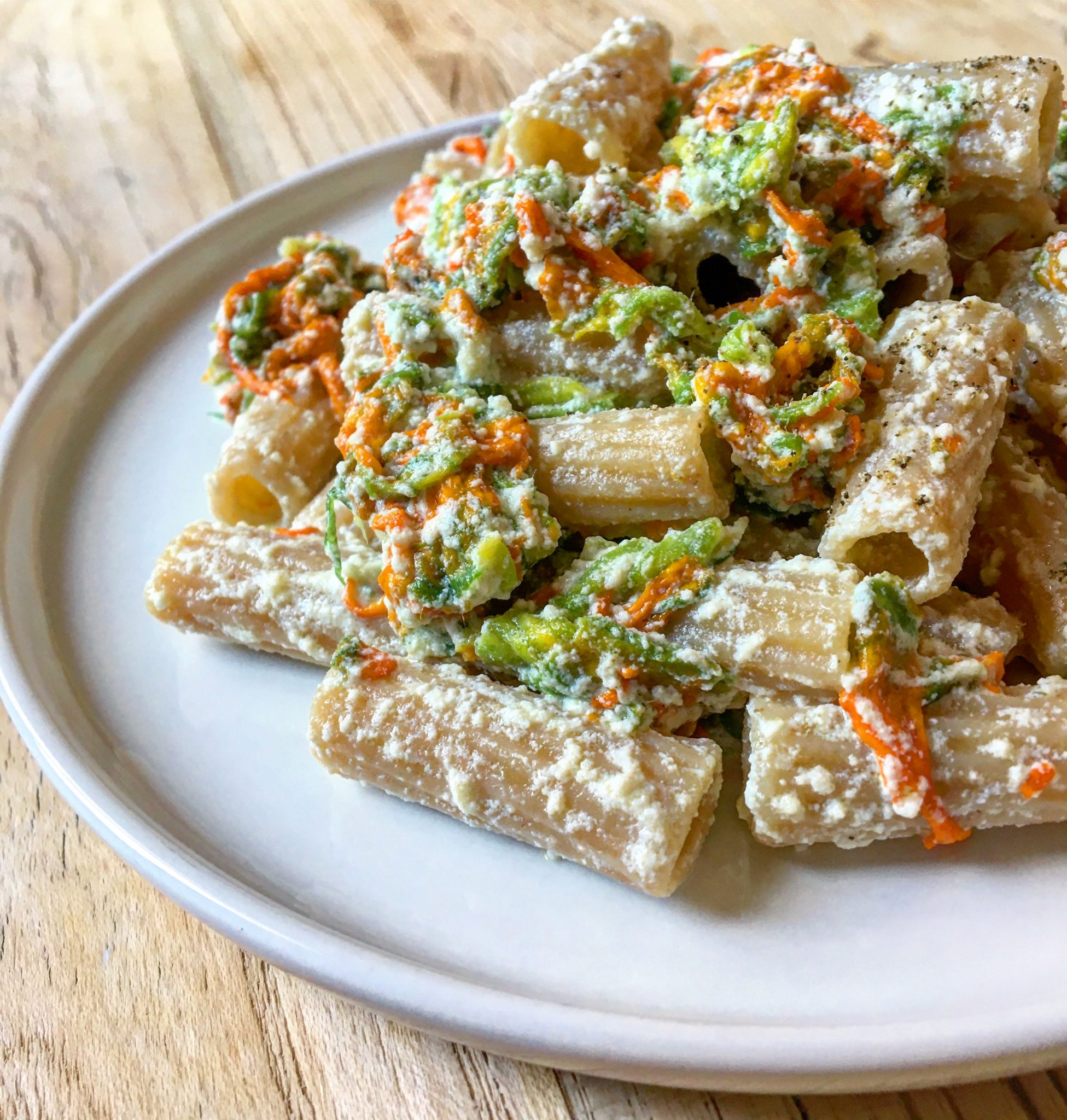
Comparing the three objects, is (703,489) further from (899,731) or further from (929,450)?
(899,731)

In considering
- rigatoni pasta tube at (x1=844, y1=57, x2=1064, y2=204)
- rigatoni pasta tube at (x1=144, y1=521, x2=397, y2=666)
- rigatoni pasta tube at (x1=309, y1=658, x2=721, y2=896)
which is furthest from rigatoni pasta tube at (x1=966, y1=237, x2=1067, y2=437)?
rigatoni pasta tube at (x1=144, y1=521, x2=397, y2=666)

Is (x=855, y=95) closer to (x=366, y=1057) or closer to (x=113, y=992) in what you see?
(x=366, y=1057)

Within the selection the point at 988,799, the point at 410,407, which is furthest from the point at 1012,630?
the point at 410,407

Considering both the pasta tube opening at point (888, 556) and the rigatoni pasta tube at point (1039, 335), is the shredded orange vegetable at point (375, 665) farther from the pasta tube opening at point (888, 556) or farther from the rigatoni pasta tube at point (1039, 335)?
the rigatoni pasta tube at point (1039, 335)

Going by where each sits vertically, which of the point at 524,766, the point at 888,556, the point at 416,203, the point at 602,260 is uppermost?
the point at 602,260

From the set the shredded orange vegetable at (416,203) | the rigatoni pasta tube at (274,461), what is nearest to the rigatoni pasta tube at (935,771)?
the rigatoni pasta tube at (274,461)

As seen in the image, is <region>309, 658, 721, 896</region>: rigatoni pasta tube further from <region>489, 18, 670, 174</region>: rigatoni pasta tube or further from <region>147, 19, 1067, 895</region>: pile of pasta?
<region>489, 18, 670, 174</region>: rigatoni pasta tube

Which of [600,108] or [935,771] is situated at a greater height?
[600,108]

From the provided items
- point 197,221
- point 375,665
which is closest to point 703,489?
point 375,665
